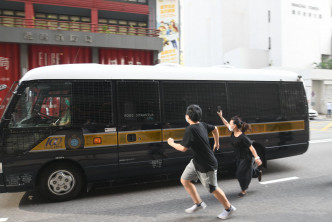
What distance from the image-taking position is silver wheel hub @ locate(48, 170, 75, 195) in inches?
206

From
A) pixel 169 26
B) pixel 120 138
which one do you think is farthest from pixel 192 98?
pixel 169 26

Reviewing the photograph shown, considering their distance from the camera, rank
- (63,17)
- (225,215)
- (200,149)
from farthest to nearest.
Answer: (63,17) → (225,215) → (200,149)

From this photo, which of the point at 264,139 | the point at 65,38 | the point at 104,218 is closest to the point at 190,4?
the point at 65,38

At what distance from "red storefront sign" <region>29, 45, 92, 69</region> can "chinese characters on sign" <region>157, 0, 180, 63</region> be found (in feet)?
20.1

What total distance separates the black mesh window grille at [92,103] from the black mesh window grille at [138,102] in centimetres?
23

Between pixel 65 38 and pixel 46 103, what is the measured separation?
478 inches

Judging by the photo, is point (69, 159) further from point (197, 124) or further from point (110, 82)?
point (197, 124)

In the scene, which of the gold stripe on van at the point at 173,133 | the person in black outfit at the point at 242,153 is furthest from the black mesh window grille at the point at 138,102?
→ the person in black outfit at the point at 242,153

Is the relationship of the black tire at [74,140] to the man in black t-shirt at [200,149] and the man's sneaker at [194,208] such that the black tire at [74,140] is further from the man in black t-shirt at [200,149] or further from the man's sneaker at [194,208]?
the man's sneaker at [194,208]

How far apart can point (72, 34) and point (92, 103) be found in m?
12.2

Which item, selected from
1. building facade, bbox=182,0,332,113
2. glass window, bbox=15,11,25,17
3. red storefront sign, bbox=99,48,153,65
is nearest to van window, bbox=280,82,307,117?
red storefront sign, bbox=99,48,153,65

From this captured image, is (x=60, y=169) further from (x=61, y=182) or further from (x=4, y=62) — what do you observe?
(x=4, y=62)

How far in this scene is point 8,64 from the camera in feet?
50.8

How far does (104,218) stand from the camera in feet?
14.6
